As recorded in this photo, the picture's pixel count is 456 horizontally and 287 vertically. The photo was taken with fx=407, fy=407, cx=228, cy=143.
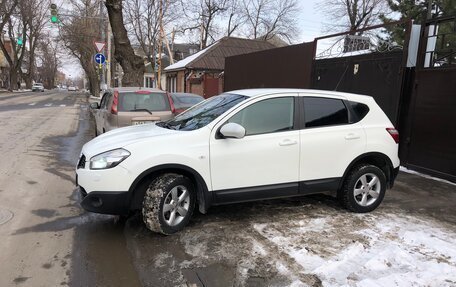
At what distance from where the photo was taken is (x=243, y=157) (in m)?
4.75

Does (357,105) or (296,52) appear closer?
(357,105)

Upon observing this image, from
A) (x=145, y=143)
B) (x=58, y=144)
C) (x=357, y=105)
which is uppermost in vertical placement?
(x=357, y=105)

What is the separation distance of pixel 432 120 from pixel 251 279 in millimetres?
5796

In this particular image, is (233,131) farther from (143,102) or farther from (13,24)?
(13,24)

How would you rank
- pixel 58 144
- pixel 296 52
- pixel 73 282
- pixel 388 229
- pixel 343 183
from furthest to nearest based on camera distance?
1. pixel 296 52
2. pixel 58 144
3. pixel 343 183
4. pixel 388 229
5. pixel 73 282

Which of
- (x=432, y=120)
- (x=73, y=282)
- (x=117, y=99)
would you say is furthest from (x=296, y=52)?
(x=73, y=282)

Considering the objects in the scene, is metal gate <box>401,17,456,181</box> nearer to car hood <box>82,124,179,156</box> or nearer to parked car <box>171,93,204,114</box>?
car hood <box>82,124,179,156</box>

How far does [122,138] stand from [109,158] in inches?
16.8

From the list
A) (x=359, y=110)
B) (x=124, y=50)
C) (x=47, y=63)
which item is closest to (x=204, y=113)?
(x=359, y=110)

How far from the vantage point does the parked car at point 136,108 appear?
837 centimetres

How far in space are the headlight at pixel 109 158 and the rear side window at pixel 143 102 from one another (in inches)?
166

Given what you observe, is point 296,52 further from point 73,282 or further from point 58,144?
point 73,282

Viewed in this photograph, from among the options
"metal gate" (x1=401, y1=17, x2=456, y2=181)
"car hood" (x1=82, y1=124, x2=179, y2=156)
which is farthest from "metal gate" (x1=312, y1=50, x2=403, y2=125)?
"car hood" (x1=82, y1=124, x2=179, y2=156)

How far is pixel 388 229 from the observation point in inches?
197
